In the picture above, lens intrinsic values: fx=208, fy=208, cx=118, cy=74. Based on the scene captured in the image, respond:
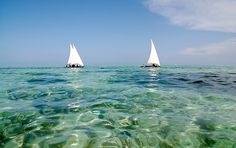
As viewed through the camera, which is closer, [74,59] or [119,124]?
[119,124]

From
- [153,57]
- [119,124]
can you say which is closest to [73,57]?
[153,57]

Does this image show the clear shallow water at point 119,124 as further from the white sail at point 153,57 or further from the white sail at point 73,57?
the white sail at point 73,57

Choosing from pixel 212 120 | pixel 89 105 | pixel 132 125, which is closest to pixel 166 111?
pixel 212 120

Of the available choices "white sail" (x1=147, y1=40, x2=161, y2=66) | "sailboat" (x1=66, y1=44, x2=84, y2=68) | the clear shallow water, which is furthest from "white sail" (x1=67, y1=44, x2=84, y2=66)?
the clear shallow water

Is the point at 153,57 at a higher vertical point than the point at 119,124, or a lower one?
higher

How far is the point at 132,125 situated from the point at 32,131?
2.51 m

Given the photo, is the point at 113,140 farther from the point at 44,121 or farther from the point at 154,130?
the point at 44,121

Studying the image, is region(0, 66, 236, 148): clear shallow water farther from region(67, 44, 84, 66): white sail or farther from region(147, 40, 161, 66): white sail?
region(67, 44, 84, 66): white sail

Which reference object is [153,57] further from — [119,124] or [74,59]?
[119,124]

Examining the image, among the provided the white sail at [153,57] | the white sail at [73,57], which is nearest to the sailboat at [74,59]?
the white sail at [73,57]

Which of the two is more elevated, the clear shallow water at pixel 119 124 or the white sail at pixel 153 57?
the white sail at pixel 153 57

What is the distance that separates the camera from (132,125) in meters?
5.53

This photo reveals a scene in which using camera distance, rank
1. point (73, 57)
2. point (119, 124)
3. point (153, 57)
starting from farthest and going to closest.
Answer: point (73, 57)
point (153, 57)
point (119, 124)

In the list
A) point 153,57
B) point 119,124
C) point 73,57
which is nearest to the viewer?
point 119,124
